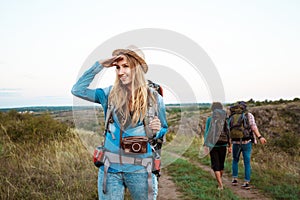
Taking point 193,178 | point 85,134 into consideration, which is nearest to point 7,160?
point 193,178

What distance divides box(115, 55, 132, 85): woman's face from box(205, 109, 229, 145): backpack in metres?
4.43

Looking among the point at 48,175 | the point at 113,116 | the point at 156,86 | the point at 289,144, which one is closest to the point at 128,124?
the point at 113,116

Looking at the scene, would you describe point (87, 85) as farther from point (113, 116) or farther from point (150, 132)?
point (150, 132)

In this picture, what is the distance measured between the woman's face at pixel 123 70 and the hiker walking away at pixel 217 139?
174 inches

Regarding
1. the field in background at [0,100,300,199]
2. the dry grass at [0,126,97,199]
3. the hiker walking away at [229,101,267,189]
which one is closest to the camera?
the field in background at [0,100,300,199]

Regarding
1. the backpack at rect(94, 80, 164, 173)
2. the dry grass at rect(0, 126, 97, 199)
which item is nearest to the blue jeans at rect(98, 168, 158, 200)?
the backpack at rect(94, 80, 164, 173)

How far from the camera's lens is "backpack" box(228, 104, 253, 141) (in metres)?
7.34

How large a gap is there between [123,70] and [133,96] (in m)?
0.24

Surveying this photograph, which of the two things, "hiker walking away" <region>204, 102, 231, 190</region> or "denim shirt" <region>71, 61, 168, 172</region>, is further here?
"hiker walking away" <region>204, 102, 231, 190</region>

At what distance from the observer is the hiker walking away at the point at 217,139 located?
22.9 ft

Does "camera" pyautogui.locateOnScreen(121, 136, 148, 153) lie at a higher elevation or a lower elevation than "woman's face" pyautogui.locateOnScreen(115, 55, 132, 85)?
lower

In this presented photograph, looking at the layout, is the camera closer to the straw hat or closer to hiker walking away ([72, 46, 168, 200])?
hiker walking away ([72, 46, 168, 200])

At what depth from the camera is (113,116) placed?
2.65 metres

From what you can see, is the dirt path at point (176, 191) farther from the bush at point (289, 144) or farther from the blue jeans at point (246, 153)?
the bush at point (289, 144)
